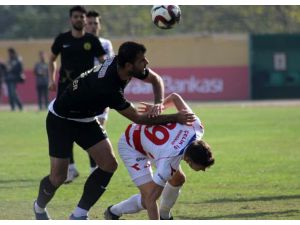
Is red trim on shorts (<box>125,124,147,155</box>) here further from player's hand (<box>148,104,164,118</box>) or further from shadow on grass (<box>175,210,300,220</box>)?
shadow on grass (<box>175,210,300,220</box>)

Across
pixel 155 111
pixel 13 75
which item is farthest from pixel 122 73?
pixel 13 75

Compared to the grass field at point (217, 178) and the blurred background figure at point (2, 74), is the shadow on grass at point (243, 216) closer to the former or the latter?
the grass field at point (217, 178)

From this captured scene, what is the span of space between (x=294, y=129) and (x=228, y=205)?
1196cm

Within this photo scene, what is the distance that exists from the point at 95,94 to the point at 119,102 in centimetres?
24

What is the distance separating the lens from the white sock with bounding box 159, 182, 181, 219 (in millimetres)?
9352

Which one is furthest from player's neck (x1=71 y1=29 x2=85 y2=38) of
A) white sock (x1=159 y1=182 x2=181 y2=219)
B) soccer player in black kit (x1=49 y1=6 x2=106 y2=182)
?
white sock (x1=159 y1=182 x2=181 y2=219)

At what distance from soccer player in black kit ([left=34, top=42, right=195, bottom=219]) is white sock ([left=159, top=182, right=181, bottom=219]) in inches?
23.2

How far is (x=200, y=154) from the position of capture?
8297 millimetres

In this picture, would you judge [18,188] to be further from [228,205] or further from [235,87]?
[235,87]

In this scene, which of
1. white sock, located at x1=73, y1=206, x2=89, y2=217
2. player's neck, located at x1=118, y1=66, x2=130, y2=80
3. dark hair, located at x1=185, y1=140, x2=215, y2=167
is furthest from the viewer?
white sock, located at x1=73, y1=206, x2=89, y2=217

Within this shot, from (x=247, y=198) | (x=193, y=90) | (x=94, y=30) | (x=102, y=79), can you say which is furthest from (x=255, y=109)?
(x=102, y=79)

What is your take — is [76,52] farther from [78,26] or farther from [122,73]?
[122,73]

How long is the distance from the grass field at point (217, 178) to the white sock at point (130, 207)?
1.24 feet

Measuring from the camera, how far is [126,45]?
8.38 metres
